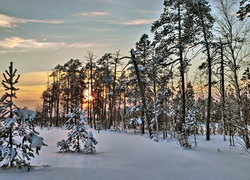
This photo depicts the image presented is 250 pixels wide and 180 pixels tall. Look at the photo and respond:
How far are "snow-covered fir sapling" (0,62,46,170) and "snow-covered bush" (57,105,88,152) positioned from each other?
352 centimetres

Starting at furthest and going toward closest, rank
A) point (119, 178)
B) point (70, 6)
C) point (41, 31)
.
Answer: point (41, 31) < point (70, 6) < point (119, 178)

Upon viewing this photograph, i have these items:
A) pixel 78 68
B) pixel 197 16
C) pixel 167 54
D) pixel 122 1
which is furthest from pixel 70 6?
pixel 78 68

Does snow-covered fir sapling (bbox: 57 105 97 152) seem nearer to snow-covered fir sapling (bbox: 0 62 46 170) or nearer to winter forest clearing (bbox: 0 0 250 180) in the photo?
winter forest clearing (bbox: 0 0 250 180)

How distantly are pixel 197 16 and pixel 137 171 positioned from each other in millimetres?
12079

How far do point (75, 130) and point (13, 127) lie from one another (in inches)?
157

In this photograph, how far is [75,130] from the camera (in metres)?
9.27

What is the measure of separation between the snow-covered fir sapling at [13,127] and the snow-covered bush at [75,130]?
3.52 metres

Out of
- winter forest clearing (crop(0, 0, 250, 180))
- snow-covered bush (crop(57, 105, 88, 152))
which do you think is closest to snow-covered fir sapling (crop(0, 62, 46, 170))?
winter forest clearing (crop(0, 0, 250, 180))

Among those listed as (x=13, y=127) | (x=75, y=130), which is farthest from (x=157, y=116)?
(x=13, y=127)

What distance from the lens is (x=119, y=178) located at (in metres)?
4.70

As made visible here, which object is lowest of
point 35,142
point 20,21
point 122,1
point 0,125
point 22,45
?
point 35,142

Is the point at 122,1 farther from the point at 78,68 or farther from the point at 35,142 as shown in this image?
the point at 78,68

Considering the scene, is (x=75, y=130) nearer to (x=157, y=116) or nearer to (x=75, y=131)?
(x=75, y=131)

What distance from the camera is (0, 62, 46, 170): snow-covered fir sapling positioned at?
5.25 meters
